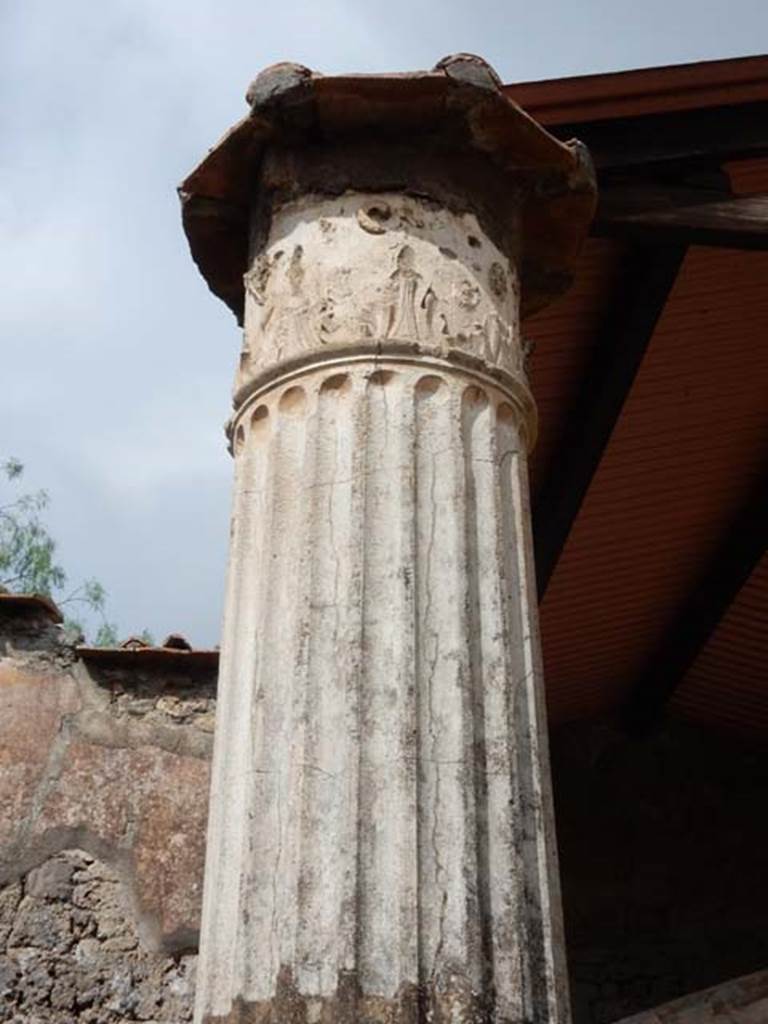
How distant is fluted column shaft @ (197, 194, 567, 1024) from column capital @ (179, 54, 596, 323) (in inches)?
3.7

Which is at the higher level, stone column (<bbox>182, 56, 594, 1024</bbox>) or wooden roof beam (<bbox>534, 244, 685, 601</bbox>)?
wooden roof beam (<bbox>534, 244, 685, 601</bbox>)

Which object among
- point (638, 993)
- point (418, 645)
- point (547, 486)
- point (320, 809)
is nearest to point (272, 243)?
point (418, 645)

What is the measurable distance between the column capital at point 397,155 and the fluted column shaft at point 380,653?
0.30 ft

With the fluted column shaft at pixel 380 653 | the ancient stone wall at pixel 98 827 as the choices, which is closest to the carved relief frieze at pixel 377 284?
the fluted column shaft at pixel 380 653

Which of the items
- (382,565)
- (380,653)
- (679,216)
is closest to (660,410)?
(679,216)

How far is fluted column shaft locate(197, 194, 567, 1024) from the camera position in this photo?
7.92 feet

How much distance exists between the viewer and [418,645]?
268 cm

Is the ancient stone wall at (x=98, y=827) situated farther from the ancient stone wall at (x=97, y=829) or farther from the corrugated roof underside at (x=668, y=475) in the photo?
the corrugated roof underside at (x=668, y=475)

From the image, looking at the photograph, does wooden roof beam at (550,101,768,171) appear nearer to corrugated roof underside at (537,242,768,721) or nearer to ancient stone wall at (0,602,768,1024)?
corrugated roof underside at (537,242,768,721)

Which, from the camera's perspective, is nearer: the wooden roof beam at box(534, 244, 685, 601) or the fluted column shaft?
the fluted column shaft

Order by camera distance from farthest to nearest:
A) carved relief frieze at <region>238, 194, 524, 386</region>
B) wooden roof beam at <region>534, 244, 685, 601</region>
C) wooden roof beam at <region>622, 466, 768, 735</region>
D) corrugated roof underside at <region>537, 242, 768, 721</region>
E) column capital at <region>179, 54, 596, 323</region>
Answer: wooden roof beam at <region>622, 466, 768, 735</region> → corrugated roof underside at <region>537, 242, 768, 721</region> → wooden roof beam at <region>534, 244, 685, 601</region> → column capital at <region>179, 54, 596, 323</region> → carved relief frieze at <region>238, 194, 524, 386</region>

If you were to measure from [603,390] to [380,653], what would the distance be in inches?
124

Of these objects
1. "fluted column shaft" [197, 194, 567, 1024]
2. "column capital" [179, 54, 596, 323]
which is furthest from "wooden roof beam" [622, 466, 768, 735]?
"fluted column shaft" [197, 194, 567, 1024]

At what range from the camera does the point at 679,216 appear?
420 cm
